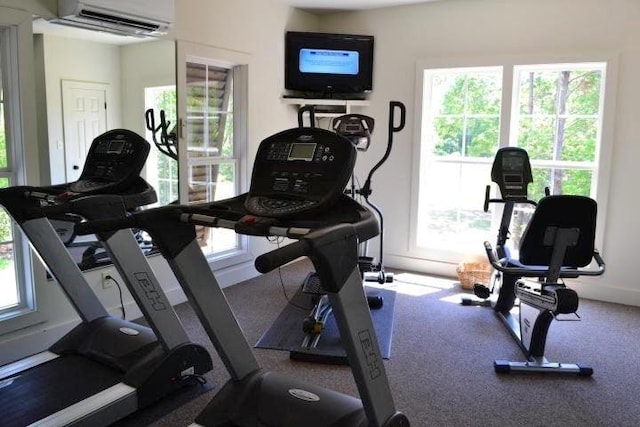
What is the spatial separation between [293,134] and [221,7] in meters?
2.77

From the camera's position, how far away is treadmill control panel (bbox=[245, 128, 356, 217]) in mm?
1960

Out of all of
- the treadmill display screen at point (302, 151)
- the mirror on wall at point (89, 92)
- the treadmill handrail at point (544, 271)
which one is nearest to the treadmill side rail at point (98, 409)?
the mirror on wall at point (89, 92)

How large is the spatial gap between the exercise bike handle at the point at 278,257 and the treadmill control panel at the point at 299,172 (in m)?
0.39

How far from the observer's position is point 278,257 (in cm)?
142

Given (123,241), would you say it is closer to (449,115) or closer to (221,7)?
(221,7)

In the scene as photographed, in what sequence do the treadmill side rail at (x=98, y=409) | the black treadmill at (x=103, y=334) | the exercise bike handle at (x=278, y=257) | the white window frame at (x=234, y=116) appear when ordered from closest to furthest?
1. the exercise bike handle at (x=278, y=257)
2. the treadmill side rail at (x=98, y=409)
3. the black treadmill at (x=103, y=334)
4. the white window frame at (x=234, y=116)

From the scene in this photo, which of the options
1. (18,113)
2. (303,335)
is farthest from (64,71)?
(303,335)

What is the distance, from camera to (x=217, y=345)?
90.8 inches

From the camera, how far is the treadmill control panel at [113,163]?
2746 mm

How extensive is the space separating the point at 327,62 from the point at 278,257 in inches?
167

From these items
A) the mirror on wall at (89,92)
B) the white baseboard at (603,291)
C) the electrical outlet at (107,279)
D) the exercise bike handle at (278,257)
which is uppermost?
the mirror on wall at (89,92)

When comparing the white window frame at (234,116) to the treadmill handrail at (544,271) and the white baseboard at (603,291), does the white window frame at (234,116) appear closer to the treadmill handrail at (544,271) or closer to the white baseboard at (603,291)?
the treadmill handrail at (544,271)

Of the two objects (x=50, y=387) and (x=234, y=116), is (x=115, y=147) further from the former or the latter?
(x=234, y=116)

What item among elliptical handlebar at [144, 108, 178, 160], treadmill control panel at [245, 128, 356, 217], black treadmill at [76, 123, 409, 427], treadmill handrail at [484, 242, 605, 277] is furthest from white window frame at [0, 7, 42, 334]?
treadmill handrail at [484, 242, 605, 277]
